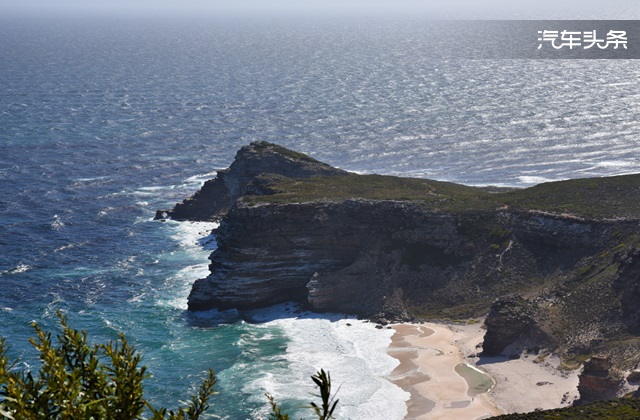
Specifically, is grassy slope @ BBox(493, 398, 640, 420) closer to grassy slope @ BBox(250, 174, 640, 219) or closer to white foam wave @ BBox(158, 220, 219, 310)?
grassy slope @ BBox(250, 174, 640, 219)

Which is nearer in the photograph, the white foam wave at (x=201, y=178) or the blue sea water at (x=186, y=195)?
the blue sea water at (x=186, y=195)

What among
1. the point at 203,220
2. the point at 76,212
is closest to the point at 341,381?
the point at 203,220

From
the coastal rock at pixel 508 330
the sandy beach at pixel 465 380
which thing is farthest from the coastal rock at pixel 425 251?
the sandy beach at pixel 465 380

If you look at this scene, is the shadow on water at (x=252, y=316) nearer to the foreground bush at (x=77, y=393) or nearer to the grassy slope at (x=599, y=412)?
the grassy slope at (x=599, y=412)

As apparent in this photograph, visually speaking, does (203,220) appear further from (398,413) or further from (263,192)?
(398,413)

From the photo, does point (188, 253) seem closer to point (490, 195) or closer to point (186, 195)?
point (186, 195)

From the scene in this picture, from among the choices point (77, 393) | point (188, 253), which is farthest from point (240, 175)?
point (77, 393)
